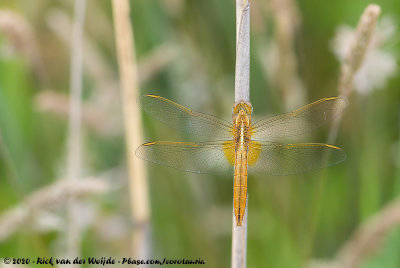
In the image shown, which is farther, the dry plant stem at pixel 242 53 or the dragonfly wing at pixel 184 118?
the dragonfly wing at pixel 184 118

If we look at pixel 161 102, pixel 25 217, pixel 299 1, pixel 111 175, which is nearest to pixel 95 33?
pixel 111 175

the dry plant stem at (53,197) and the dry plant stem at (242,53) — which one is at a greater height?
the dry plant stem at (242,53)

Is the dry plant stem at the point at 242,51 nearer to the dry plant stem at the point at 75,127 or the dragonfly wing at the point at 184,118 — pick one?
the dragonfly wing at the point at 184,118

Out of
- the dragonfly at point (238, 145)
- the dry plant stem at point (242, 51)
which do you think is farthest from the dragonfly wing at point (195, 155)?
the dry plant stem at point (242, 51)

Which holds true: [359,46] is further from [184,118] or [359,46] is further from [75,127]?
[75,127]

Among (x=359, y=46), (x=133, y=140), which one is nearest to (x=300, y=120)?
(x=359, y=46)

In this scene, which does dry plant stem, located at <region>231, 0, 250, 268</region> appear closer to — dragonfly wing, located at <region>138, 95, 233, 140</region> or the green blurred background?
dragonfly wing, located at <region>138, 95, 233, 140</region>

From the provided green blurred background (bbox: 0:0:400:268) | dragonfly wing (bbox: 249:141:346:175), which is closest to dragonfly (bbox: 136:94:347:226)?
dragonfly wing (bbox: 249:141:346:175)
